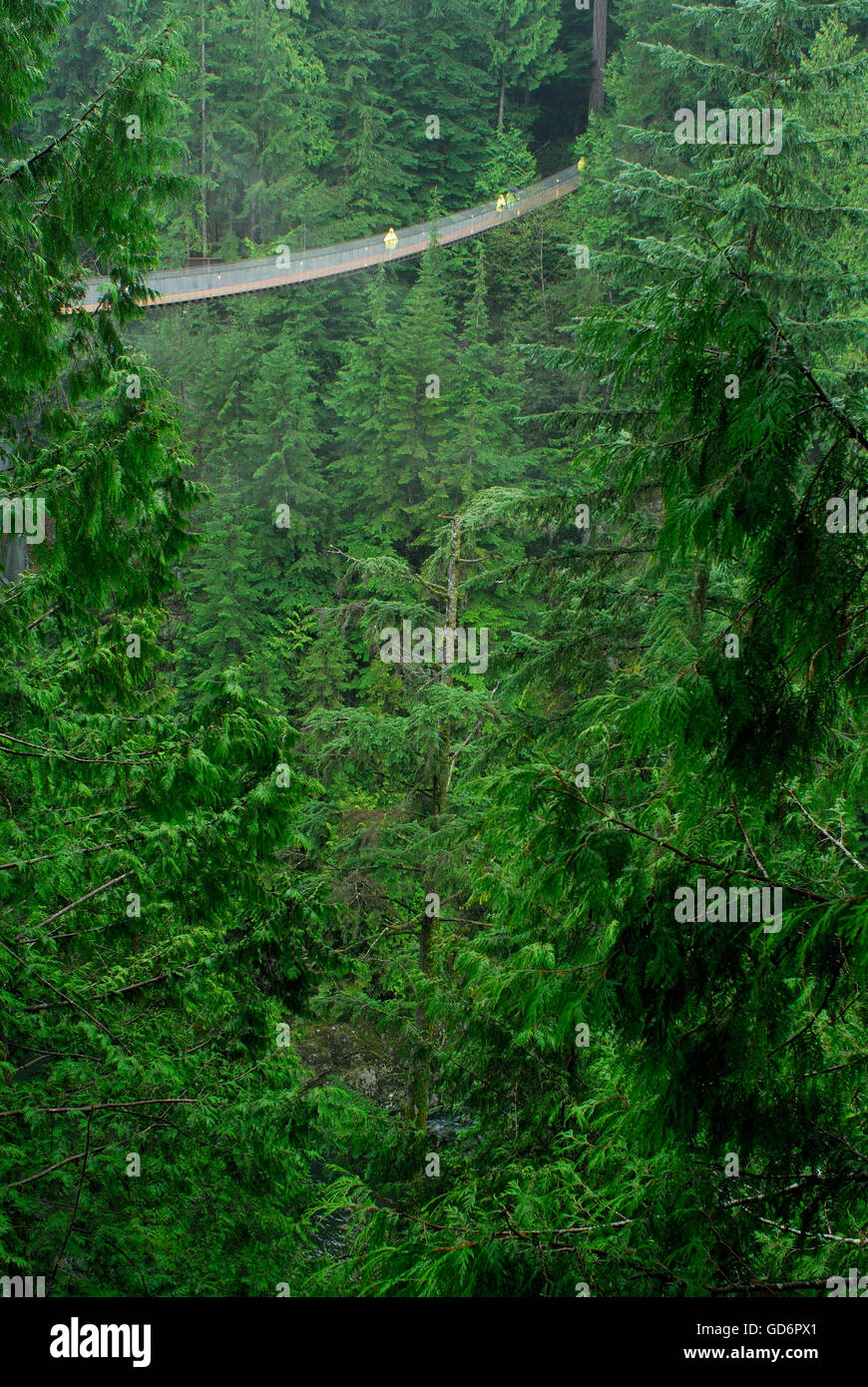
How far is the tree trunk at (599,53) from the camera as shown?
28.8m

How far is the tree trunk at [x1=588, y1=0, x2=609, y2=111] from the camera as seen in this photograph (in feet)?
94.4

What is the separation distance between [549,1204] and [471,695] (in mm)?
5637

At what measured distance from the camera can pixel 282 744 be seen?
438cm

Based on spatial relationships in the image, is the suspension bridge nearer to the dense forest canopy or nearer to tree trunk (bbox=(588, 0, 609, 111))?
tree trunk (bbox=(588, 0, 609, 111))

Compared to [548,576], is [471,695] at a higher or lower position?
lower

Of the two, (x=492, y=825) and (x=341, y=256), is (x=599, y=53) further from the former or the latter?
(x=492, y=825)

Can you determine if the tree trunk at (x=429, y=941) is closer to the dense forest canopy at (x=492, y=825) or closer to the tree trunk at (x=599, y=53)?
the dense forest canopy at (x=492, y=825)

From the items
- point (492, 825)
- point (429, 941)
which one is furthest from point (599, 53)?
point (492, 825)

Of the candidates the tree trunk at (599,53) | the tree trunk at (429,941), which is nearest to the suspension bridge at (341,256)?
the tree trunk at (599,53)

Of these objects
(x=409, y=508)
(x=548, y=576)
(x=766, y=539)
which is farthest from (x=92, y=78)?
(x=766, y=539)

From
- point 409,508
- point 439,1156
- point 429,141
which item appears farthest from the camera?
point 429,141

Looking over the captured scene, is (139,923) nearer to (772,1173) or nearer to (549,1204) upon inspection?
(549,1204)

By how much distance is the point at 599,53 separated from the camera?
29109 millimetres
